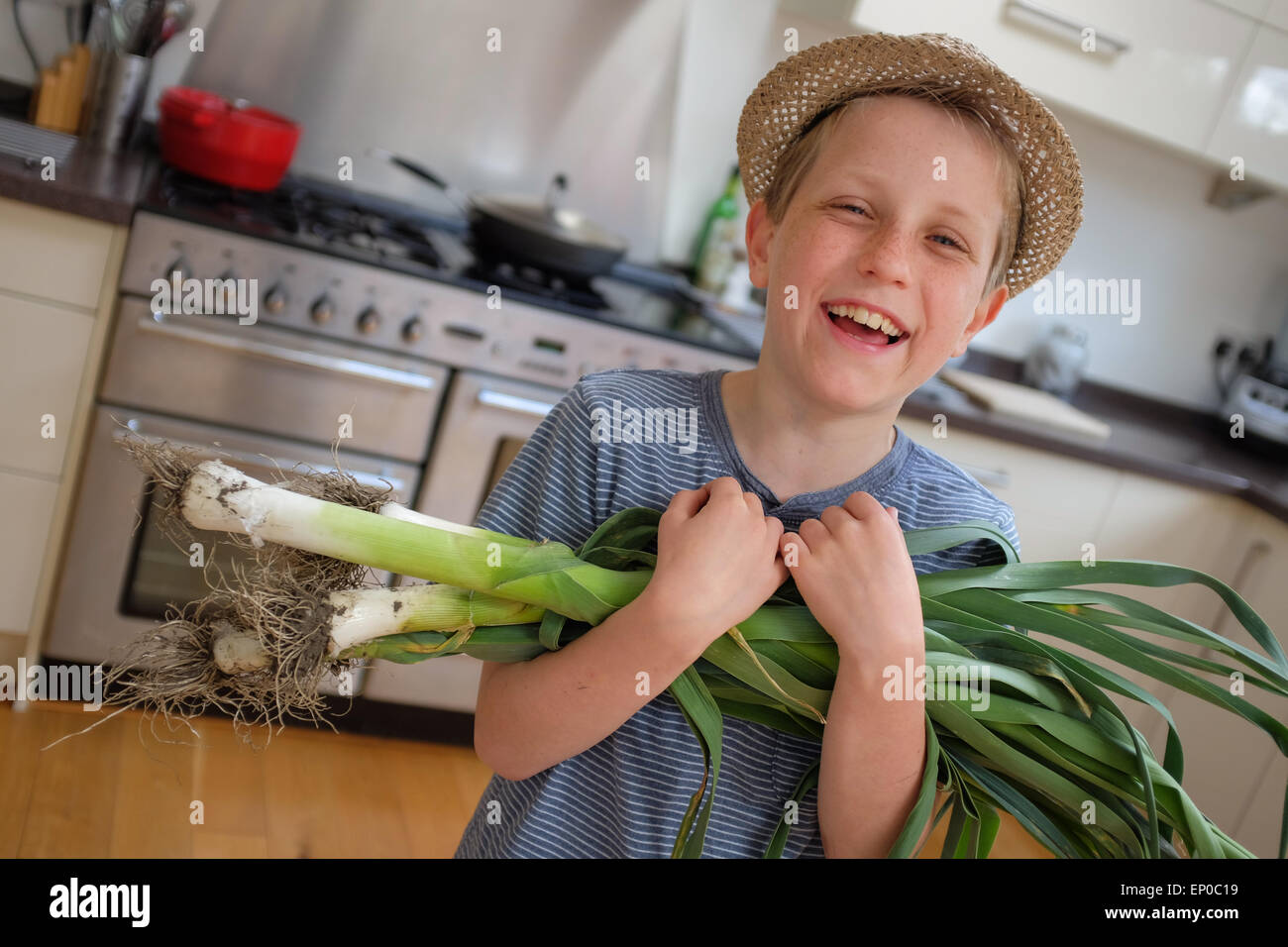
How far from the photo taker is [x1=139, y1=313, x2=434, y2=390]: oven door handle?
6.64 ft

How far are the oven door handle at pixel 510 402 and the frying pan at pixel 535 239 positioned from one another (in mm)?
328

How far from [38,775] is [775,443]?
175 centimetres

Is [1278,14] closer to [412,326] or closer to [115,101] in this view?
[412,326]

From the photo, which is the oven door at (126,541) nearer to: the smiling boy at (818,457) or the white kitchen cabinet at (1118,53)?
the smiling boy at (818,457)

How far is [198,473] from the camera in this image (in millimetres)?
668

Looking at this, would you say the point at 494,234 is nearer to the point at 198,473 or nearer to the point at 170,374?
the point at 170,374

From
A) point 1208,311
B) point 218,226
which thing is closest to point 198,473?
point 218,226

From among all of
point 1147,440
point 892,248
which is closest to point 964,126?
point 892,248

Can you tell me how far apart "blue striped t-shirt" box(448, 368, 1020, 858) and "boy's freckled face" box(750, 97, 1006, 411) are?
11cm

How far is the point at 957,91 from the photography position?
3.04ft

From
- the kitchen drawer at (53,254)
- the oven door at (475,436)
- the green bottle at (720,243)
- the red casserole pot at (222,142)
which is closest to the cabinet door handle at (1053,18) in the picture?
the green bottle at (720,243)

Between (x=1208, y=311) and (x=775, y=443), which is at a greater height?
(x=1208, y=311)

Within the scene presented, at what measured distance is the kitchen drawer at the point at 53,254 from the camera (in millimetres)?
1950
